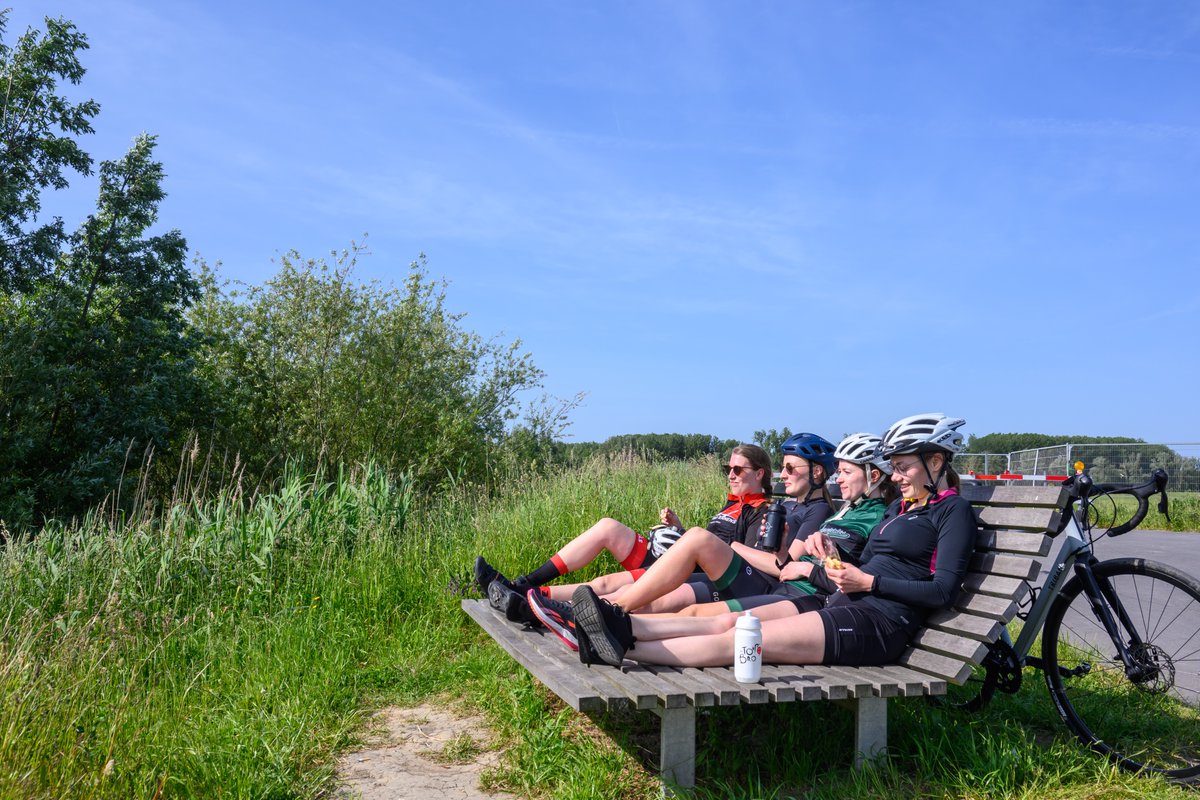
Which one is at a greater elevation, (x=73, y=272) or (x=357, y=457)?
Result: (x=73, y=272)

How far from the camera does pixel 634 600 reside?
13.9 feet

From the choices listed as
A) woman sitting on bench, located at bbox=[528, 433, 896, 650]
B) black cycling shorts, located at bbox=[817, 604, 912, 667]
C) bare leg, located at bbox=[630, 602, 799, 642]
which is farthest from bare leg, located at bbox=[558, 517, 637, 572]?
black cycling shorts, located at bbox=[817, 604, 912, 667]

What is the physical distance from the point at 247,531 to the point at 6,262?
1117cm

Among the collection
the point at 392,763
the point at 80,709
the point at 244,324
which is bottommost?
the point at 392,763

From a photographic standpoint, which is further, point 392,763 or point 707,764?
point 392,763

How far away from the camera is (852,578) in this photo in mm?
3865

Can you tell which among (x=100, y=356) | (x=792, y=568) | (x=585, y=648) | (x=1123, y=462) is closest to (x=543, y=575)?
(x=792, y=568)

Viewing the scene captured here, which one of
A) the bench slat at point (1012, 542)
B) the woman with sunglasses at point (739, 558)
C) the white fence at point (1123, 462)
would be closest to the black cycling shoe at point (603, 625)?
the woman with sunglasses at point (739, 558)

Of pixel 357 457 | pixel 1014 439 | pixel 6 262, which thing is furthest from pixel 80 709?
pixel 1014 439

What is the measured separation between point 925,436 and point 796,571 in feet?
3.16

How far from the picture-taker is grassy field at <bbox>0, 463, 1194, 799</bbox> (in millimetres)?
3496

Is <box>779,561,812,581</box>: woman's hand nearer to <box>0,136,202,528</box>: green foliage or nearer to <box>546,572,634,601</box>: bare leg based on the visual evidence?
<box>546,572,634,601</box>: bare leg

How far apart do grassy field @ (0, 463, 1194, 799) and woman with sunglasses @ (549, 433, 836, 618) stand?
60cm

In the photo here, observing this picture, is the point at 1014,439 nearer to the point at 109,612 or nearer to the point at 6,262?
A: the point at 6,262
